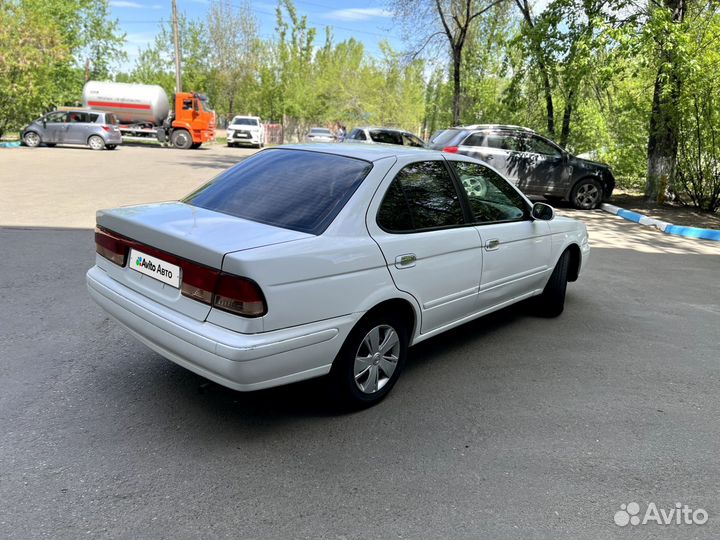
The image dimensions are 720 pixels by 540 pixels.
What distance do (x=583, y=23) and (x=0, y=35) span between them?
23966mm

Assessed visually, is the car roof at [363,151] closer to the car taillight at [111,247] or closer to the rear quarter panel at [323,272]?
the rear quarter panel at [323,272]

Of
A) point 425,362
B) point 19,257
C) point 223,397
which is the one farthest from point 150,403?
point 19,257

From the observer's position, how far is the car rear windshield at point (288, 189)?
124 inches

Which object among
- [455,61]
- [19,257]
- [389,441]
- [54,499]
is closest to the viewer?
[54,499]

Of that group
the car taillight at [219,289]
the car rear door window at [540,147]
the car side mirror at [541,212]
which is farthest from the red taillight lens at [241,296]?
the car rear door window at [540,147]

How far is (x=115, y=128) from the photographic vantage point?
25328mm

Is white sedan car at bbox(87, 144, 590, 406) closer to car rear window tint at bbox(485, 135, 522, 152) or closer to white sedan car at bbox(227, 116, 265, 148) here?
car rear window tint at bbox(485, 135, 522, 152)

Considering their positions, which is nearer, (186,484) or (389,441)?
(186,484)

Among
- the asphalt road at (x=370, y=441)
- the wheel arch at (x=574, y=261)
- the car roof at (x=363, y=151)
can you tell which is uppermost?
the car roof at (x=363, y=151)

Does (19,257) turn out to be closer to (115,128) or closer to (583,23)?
(583,23)

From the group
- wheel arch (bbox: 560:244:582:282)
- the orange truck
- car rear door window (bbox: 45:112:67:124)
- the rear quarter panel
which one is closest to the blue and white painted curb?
wheel arch (bbox: 560:244:582:282)

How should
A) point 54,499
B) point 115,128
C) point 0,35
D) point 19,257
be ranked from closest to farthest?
point 54,499 → point 19,257 → point 0,35 → point 115,128

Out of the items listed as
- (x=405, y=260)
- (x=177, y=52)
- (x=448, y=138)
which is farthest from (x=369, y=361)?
(x=177, y=52)

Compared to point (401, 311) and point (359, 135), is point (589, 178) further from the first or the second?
point (401, 311)
